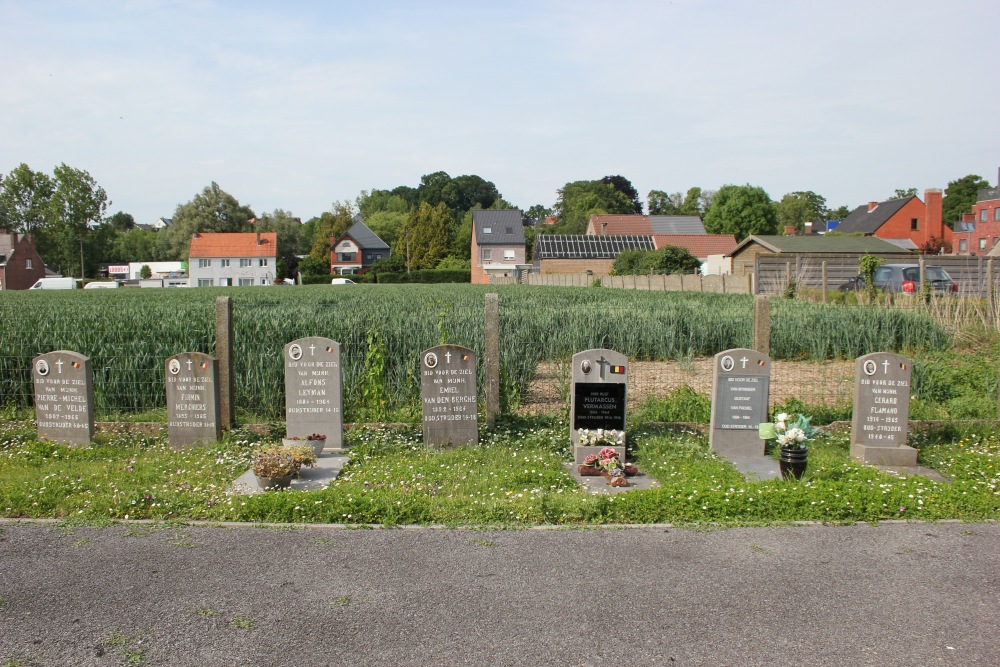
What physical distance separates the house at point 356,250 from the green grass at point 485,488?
3751 inches

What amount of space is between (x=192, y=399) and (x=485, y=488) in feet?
11.6

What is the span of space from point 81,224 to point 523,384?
102481mm

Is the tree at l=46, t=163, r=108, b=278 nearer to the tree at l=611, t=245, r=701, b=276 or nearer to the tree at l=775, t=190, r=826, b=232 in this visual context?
the tree at l=611, t=245, r=701, b=276

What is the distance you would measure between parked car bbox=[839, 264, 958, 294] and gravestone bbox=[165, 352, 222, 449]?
19.0 metres

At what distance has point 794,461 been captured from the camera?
6.96m

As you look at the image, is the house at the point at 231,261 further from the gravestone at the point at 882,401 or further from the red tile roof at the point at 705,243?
the gravestone at the point at 882,401

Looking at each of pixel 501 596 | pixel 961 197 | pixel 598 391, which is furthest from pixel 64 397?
pixel 961 197

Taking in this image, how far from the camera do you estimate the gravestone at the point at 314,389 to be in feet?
27.5

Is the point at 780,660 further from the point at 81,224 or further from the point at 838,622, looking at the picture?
the point at 81,224

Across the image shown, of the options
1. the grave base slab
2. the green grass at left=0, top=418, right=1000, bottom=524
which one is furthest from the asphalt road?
the grave base slab

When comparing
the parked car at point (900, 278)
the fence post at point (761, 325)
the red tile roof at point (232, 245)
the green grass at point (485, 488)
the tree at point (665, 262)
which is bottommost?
the green grass at point (485, 488)

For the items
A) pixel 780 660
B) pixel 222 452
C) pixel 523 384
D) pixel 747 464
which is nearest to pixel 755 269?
pixel 523 384

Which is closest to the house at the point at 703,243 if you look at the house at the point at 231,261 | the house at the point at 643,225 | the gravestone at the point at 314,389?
the house at the point at 643,225

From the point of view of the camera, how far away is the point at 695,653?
12.9ft
